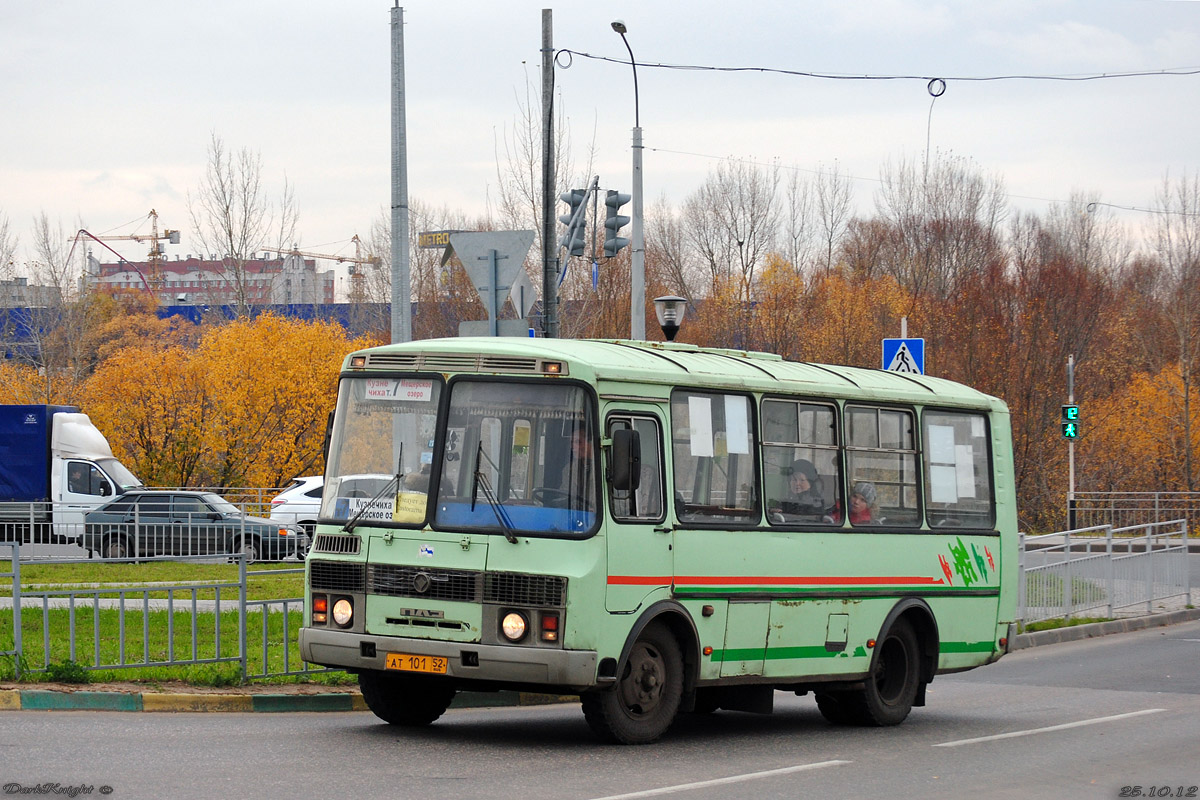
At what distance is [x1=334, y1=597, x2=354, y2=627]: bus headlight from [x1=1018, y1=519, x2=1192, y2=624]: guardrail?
41.2ft

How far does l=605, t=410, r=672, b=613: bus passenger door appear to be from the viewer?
10000 mm

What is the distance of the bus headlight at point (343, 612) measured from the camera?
10328 millimetres

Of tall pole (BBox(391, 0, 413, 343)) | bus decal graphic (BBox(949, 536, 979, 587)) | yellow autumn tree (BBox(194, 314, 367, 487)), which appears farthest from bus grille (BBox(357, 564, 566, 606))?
yellow autumn tree (BBox(194, 314, 367, 487))

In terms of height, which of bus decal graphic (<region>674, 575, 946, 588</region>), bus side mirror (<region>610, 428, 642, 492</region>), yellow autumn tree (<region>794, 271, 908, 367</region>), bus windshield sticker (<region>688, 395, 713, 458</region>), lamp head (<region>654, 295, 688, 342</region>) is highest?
yellow autumn tree (<region>794, 271, 908, 367</region>)

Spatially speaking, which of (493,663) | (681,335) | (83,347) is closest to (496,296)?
(493,663)

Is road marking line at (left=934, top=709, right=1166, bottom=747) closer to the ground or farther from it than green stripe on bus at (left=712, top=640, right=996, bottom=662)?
closer to the ground

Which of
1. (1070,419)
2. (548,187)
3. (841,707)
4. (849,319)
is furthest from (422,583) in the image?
(849,319)

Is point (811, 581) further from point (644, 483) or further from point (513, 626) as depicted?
point (513, 626)

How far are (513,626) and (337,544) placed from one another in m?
1.53

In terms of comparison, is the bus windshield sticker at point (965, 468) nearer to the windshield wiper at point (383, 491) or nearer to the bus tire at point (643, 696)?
the bus tire at point (643, 696)

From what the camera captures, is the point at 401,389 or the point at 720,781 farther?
the point at 401,389

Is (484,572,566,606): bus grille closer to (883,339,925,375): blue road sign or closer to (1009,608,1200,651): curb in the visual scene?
(883,339,925,375): blue road sign

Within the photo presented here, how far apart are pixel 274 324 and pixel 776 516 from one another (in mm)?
36771

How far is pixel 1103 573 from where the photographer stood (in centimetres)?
2283
